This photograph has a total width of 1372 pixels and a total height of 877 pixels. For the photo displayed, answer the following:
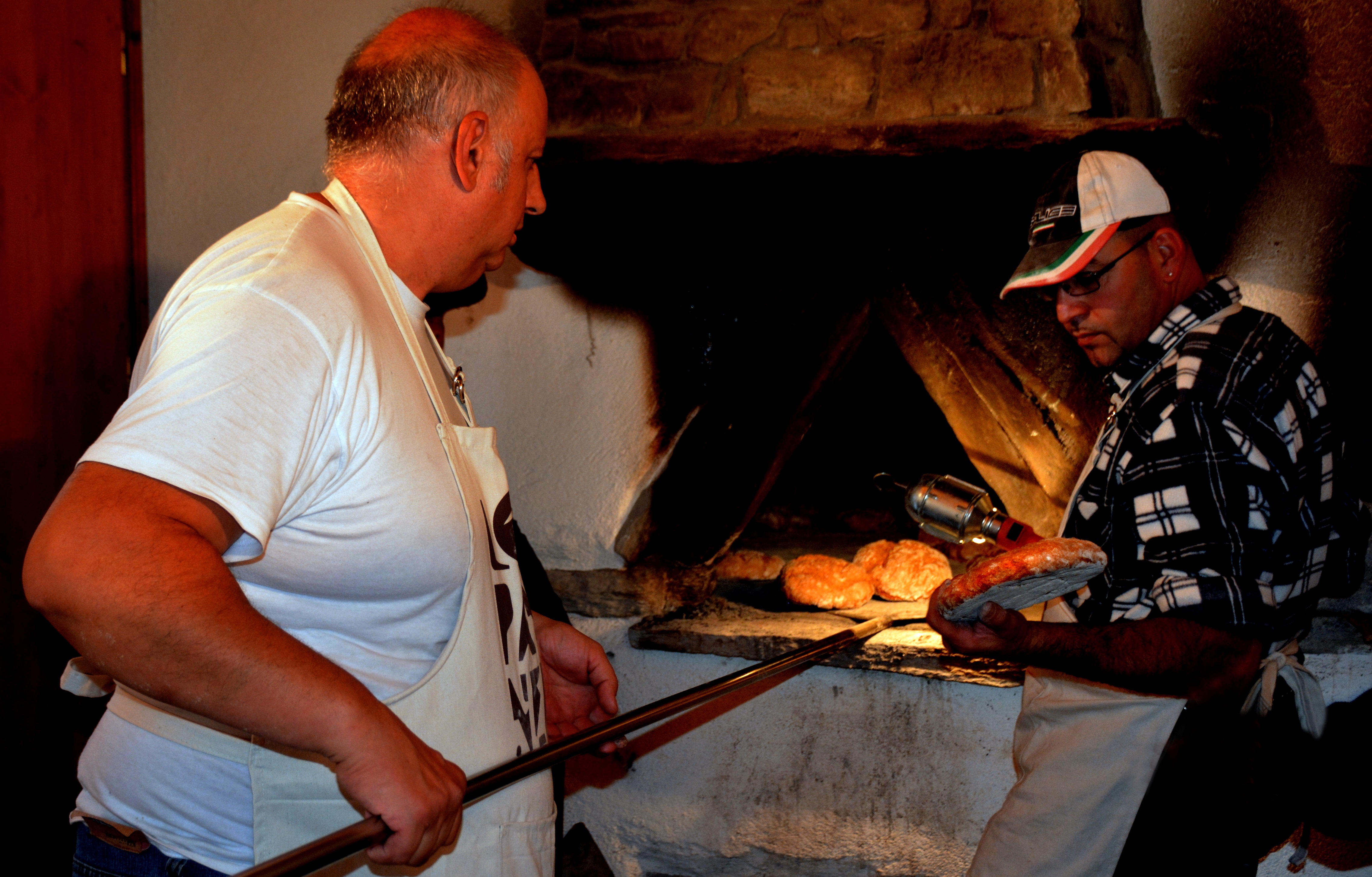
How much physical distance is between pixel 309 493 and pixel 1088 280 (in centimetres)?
140

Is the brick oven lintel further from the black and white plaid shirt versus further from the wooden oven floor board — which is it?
the wooden oven floor board

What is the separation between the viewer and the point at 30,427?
2.65 metres

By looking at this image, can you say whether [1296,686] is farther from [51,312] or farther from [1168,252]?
[51,312]

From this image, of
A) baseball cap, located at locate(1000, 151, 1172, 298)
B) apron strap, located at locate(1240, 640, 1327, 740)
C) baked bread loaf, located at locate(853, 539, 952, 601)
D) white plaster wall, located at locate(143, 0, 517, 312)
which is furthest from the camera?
white plaster wall, located at locate(143, 0, 517, 312)

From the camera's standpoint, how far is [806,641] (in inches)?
94.9

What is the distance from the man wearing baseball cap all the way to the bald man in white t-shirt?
967 millimetres

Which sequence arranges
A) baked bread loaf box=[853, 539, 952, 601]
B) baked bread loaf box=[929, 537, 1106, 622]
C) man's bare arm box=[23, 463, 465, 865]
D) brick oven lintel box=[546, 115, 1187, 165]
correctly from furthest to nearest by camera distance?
baked bread loaf box=[853, 539, 952, 601] < brick oven lintel box=[546, 115, 1187, 165] < baked bread loaf box=[929, 537, 1106, 622] < man's bare arm box=[23, 463, 465, 865]

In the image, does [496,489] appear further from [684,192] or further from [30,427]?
[30,427]

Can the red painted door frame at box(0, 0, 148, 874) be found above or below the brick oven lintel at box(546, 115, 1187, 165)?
below

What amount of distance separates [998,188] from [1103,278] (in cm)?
66

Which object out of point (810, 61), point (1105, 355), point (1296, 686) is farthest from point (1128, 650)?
point (810, 61)

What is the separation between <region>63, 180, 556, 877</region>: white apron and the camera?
113cm

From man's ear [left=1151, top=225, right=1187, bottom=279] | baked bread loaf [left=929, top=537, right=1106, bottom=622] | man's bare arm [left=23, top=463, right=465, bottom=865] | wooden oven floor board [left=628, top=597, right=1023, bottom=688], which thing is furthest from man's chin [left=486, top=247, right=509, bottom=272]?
wooden oven floor board [left=628, top=597, right=1023, bottom=688]

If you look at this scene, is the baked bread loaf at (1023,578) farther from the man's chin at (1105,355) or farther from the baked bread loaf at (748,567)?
the baked bread loaf at (748,567)
